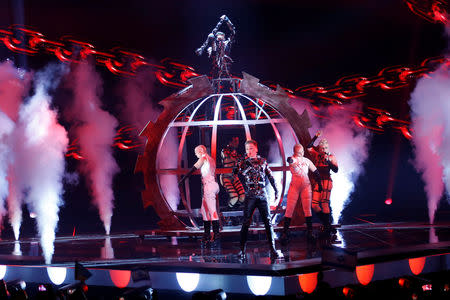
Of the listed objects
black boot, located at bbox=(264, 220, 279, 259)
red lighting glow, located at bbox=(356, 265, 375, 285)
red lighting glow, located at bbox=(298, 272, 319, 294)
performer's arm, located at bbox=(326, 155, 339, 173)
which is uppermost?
performer's arm, located at bbox=(326, 155, 339, 173)

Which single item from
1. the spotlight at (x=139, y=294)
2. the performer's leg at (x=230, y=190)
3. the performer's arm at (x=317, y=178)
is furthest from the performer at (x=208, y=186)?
the spotlight at (x=139, y=294)

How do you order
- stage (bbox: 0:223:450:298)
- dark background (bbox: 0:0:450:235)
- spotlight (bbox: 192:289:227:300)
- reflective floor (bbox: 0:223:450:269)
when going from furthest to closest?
dark background (bbox: 0:0:450:235), reflective floor (bbox: 0:223:450:269), stage (bbox: 0:223:450:298), spotlight (bbox: 192:289:227:300)

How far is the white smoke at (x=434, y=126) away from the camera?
41.3 ft

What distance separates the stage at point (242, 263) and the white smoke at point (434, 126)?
4.06 m

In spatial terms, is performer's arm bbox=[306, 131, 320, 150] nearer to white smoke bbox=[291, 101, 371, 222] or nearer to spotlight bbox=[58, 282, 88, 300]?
white smoke bbox=[291, 101, 371, 222]

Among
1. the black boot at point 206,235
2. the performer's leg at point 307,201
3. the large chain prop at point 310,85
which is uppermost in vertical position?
the large chain prop at point 310,85

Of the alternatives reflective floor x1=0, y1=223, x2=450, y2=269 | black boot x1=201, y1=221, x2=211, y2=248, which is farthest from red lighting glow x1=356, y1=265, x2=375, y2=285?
black boot x1=201, y1=221, x2=211, y2=248

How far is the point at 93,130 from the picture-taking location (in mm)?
12891

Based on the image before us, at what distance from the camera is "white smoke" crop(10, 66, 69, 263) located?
39.7 ft

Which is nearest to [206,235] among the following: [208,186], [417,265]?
[208,186]

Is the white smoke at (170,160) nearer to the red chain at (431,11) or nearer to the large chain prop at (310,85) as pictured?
A: the large chain prop at (310,85)

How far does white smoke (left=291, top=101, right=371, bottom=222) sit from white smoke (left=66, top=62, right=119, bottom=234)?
4.84 metres

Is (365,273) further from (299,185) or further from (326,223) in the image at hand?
(326,223)

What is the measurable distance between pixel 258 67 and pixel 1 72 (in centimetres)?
612
